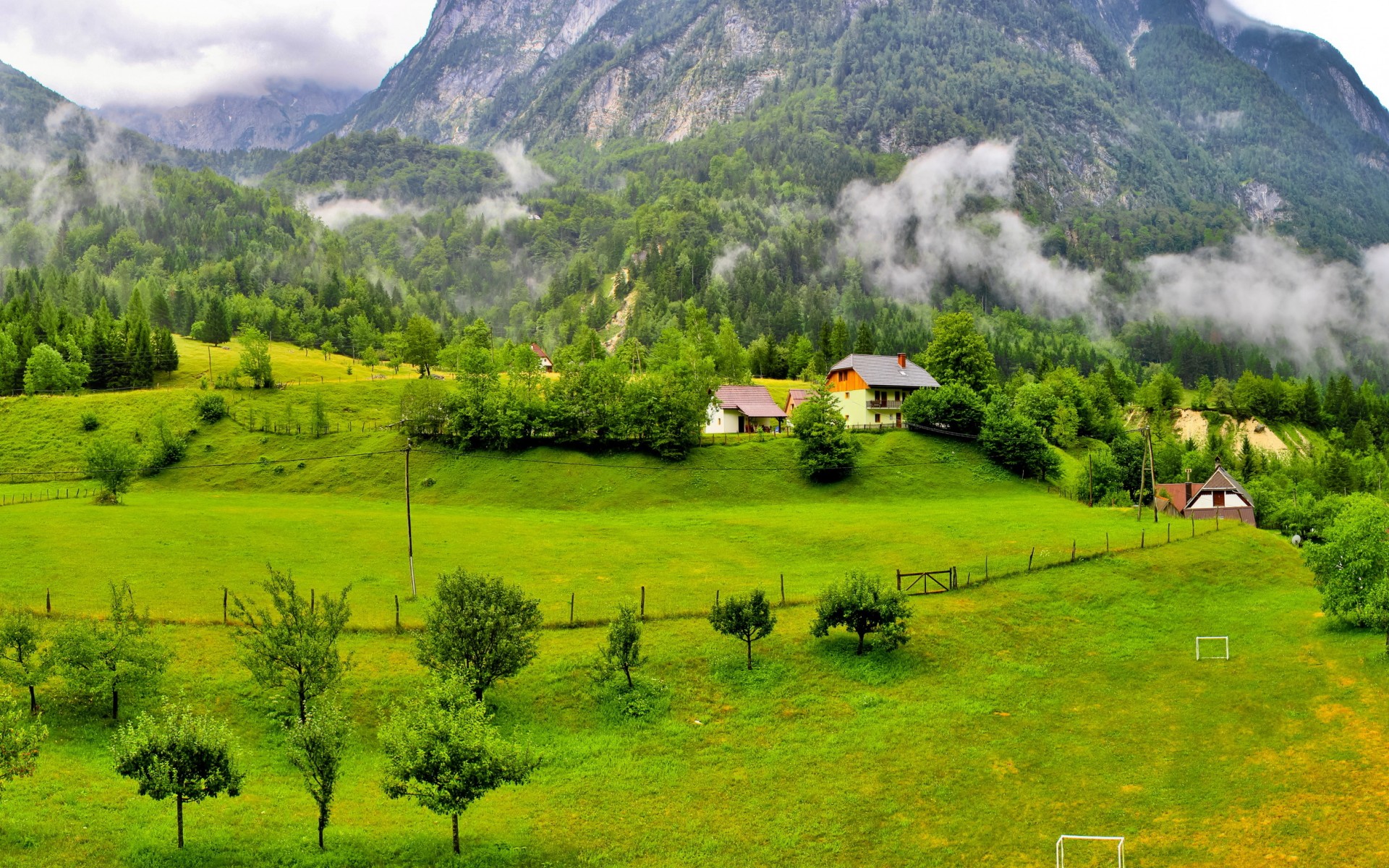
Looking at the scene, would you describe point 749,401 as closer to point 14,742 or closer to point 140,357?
point 140,357

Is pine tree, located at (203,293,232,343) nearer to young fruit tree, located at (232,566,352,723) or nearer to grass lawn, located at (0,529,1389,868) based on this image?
grass lawn, located at (0,529,1389,868)

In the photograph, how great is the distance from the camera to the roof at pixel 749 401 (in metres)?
130

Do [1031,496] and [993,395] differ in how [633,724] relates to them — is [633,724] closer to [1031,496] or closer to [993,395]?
[1031,496]

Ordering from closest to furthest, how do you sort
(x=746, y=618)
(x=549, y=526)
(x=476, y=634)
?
(x=476, y=634) < (x=746, y=618) < (x=549, y=526)

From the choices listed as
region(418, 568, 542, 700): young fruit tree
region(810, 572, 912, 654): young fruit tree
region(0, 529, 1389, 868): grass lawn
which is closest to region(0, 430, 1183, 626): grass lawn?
region(810, 572, 912, 654): young fruit tree

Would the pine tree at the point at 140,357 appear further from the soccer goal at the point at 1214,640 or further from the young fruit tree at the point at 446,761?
the soccer goal at the point at 1214,640

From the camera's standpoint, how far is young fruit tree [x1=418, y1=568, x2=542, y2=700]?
144 feet

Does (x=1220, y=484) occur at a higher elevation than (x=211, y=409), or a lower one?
lower

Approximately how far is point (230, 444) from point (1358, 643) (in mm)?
115629

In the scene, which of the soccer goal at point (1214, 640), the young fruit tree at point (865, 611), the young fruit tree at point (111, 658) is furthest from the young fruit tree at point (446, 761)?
the soccer goal at point (1214, 640)

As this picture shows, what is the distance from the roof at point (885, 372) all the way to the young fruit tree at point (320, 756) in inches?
4024

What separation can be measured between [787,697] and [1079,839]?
54.8ft

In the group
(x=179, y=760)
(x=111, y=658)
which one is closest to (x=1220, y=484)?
(x=179, y=760)

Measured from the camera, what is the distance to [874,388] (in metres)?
126
